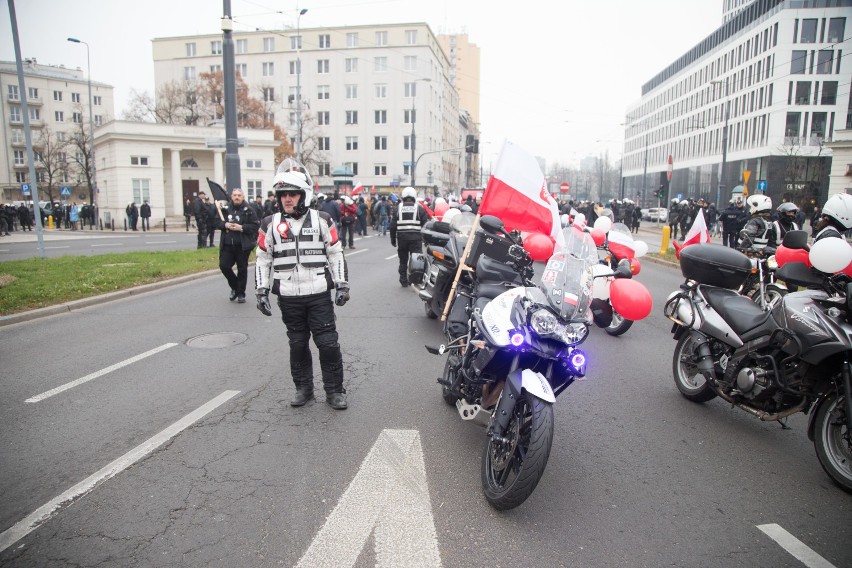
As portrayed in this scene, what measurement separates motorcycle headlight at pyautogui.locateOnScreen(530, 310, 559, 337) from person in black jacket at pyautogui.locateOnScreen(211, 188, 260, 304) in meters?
7.27

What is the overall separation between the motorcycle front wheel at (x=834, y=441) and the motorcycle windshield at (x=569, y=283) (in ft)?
6.06

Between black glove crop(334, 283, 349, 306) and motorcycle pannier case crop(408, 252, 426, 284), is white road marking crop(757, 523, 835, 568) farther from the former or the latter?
motorcycle pannier case crop(408, 252, 426, 284)

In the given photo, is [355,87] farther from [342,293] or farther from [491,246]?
[342,293]

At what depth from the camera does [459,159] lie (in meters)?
108

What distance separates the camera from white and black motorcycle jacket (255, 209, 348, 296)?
186 inches

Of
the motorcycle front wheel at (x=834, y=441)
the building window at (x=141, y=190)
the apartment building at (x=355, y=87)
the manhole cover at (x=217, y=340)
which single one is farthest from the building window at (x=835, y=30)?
the manhole cover at (x=217, y=340)

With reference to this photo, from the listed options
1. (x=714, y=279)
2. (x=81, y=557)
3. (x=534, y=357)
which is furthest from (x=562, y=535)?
(x=714, y=279)

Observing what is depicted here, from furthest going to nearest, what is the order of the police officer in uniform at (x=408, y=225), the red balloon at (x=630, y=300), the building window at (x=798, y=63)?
the building window at (x=798, y=63)
the police officer in uniform at (x=408, y=225)
the red balloon at (x=630, y=300)

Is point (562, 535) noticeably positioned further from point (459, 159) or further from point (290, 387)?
point (459, 159)

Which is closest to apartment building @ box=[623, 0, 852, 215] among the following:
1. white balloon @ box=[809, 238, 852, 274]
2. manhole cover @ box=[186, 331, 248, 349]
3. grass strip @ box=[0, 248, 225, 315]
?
grass strip @ box=[0, 248, 225, 315]

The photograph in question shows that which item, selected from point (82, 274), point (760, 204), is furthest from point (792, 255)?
point (82, 274)

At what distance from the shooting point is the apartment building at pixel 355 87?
236 ft

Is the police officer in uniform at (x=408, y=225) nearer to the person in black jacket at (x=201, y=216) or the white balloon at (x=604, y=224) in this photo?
the white balloon at (x=604, y=224)

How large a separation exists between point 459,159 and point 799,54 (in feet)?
199
